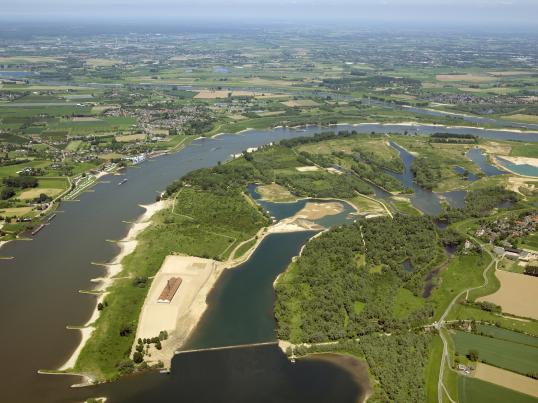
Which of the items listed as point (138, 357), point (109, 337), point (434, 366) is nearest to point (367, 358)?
point (434, 366)

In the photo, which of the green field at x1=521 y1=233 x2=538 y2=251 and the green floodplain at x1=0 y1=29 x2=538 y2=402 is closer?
the green floodplain at x1=0 y1=29 x2=538 y2=402

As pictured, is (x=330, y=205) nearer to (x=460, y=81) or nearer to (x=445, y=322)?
(x=445, y=322)

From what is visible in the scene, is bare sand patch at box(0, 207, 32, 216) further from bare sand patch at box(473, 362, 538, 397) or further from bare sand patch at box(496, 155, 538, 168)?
bare sand patch at box(496, 155, 538, 168)

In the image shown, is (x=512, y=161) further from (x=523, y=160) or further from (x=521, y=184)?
A: (x=521, y=184)

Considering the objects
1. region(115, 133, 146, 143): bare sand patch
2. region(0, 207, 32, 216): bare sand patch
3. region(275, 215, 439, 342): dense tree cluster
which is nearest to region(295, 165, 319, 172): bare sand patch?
region(275, 215, 439, 342): dense tree cluster

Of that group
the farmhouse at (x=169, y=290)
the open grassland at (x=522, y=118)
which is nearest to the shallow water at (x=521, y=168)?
the open grassland at (x=522, y=118)

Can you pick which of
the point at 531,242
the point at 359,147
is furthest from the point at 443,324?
the point at 359,147
